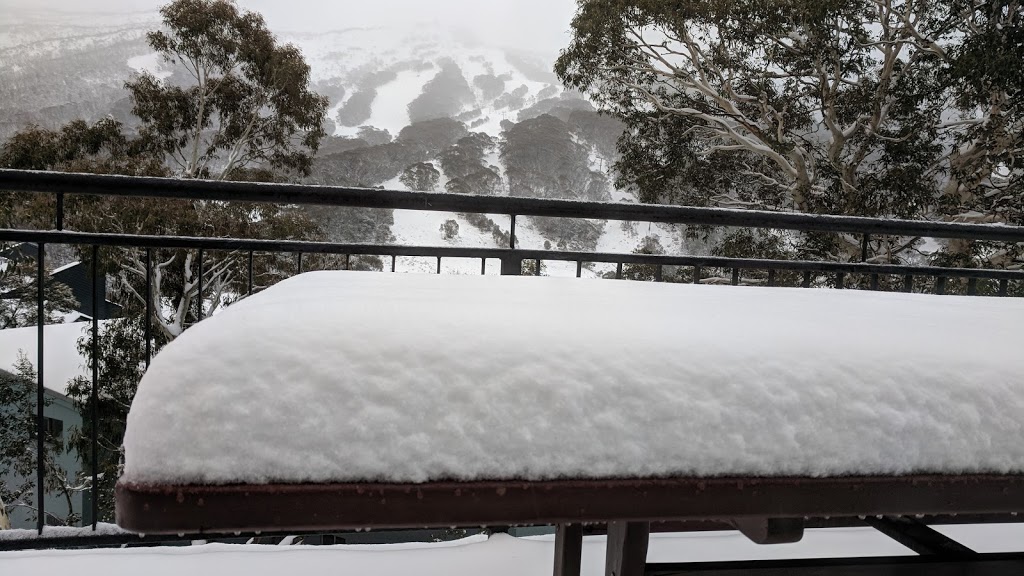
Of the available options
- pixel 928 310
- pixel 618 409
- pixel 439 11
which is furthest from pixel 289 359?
pixel 439 11

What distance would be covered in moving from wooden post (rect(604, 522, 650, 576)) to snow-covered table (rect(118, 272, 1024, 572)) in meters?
0.16

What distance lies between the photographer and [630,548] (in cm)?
66

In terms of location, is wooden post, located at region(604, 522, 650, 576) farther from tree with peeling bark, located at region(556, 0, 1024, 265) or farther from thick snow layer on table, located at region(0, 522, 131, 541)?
tree with peeling bark, located at region(556, 0, 1024, 265)

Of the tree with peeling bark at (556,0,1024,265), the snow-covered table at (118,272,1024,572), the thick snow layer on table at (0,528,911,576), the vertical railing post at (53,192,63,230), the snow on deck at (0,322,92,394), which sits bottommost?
the snow on deck at (0,322,92,394)

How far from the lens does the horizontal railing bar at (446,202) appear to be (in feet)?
4.80

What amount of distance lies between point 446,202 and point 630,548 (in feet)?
4.06

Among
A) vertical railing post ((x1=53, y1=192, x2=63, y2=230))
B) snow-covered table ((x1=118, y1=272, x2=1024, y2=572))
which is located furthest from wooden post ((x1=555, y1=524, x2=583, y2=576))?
vertical railing post ((x1=53, y1=192, x2=63, y2=230))

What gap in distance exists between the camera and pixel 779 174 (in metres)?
12.0

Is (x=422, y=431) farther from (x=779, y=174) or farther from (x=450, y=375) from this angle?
(x=779, y=174)

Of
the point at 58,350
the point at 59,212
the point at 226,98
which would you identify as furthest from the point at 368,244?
the point at 226,98

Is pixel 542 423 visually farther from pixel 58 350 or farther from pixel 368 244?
pixel 58 350

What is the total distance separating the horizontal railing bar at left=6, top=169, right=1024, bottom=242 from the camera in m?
1.46

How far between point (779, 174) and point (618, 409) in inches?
507

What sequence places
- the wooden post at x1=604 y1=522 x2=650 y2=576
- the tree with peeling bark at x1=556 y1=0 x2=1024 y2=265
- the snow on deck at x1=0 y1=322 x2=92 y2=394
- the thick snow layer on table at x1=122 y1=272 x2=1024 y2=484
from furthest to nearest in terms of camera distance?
the snow on deck at x1=0 y1=322 x2=92 y2=394
the tree with peeling bark at x1=556 y1=0 x2=1024 y2=265
the wooden post at x1=604 y1=522 x2=650 y2=576
the thick snow layer on table at x1=122 y1=272 x2=1024 y2=484
